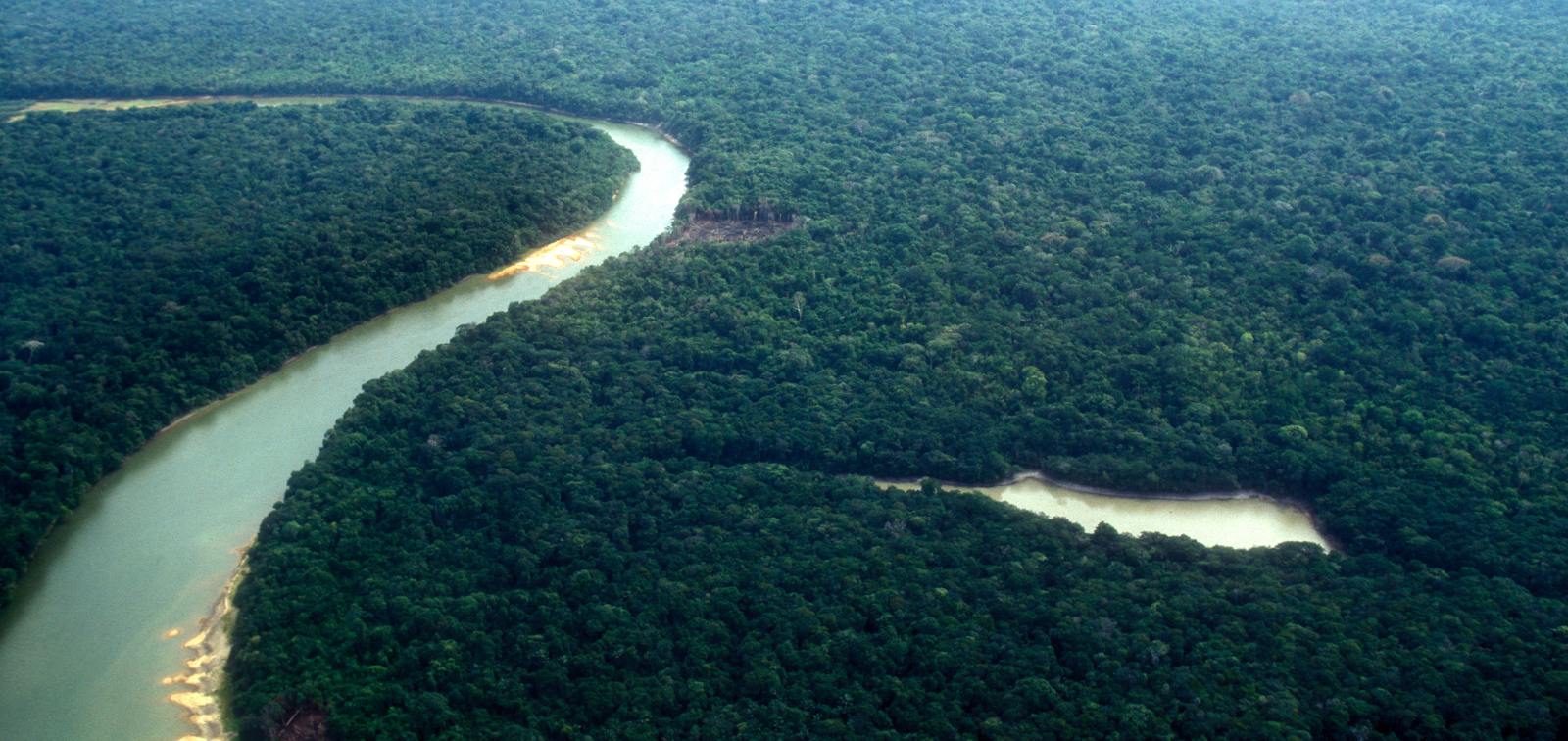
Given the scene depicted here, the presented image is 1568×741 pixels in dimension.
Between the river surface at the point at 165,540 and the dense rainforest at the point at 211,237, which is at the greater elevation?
the dense rainforest at the point at 211,237

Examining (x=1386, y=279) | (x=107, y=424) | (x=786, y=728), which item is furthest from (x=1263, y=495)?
(x=107, y=424)

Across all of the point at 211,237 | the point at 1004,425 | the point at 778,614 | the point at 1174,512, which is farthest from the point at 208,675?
the point at 1174,512

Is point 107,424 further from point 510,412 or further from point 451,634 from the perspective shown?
point 451,634

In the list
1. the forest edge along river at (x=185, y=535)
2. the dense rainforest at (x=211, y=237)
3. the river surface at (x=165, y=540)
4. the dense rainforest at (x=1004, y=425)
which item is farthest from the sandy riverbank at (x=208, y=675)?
→ the dense rainforest at (x=211, y=237)

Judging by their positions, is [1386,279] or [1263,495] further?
[1386,279]

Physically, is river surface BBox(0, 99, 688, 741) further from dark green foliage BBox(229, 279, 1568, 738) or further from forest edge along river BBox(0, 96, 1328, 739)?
dark green foliage BBox(229, 279, 1568, 738)

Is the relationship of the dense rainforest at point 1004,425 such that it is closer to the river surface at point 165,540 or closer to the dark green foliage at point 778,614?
the dark green foliage at point 778,614
